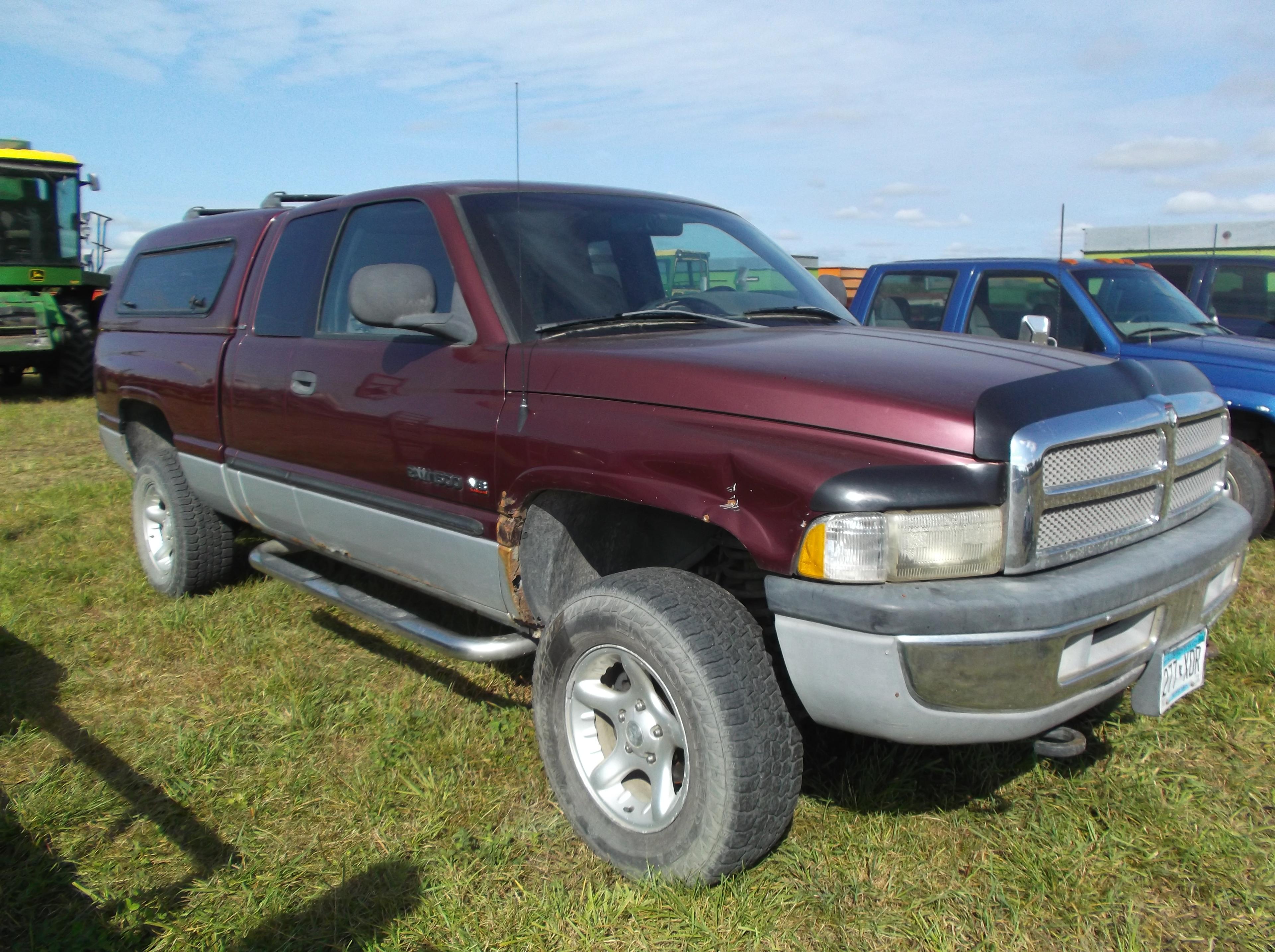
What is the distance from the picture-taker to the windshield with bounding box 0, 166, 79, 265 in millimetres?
13703

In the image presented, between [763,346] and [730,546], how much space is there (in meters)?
0.55

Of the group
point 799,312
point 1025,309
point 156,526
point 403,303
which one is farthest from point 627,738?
point 1025,309

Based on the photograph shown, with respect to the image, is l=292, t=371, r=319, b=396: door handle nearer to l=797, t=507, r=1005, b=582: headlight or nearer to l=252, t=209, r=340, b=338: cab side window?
l=252, t=209, r=340, b=338: cab side window

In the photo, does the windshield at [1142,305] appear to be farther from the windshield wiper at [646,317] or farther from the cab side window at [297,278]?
the cab side window at [297,278]

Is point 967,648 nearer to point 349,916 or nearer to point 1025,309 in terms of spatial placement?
point 349,916

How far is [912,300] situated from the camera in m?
7.04

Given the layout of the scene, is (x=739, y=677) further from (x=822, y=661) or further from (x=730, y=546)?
(x=730, y=546)

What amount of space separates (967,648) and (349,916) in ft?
5.32

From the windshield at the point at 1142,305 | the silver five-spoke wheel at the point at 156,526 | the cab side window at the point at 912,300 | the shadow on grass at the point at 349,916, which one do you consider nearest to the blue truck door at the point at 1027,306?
the windshield at the point at 1142,305

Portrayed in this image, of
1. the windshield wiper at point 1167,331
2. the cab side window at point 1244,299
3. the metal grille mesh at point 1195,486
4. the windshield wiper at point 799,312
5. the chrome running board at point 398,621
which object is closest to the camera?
the metal grille mesh at point 1195,486

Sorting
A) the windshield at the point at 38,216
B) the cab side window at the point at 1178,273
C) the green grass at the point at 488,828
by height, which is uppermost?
the windshield at the point at 38,216

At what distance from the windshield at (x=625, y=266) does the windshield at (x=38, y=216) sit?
13.6 metres

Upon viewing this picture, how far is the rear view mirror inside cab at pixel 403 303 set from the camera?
9.37 feet

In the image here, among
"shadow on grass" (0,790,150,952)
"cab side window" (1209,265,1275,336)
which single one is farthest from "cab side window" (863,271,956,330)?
"shadow on grass" (0,790,150,952)
